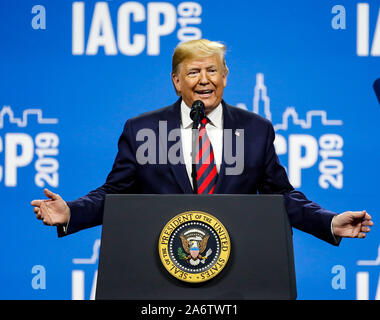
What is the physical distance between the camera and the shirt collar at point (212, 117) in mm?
2160

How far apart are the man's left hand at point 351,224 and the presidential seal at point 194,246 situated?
1.37 feet

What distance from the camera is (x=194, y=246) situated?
1.52 metres

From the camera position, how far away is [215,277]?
151 cm

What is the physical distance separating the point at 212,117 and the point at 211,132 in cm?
7

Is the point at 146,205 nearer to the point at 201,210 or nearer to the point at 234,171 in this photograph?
the point at 201,210

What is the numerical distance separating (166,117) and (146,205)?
26.7 inches

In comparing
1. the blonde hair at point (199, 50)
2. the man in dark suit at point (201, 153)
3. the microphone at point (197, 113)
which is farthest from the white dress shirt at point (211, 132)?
the microphone at point (197, 113)

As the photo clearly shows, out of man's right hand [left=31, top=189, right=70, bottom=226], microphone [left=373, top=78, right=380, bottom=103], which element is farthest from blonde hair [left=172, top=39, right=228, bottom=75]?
microphone [left=373, top=78, right=380, bottom=103]

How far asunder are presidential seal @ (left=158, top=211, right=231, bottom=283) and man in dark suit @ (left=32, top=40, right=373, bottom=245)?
0.42 meters

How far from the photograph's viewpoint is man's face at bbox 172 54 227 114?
2.13 metres

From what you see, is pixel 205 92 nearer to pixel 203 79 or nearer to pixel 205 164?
pixel 203 79

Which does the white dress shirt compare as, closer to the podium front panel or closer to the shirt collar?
the shirt collar

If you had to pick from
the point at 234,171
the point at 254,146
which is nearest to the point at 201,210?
the point at 234,171

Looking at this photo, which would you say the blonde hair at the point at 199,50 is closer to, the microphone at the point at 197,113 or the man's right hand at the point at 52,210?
the microphone at the point at 197,113
